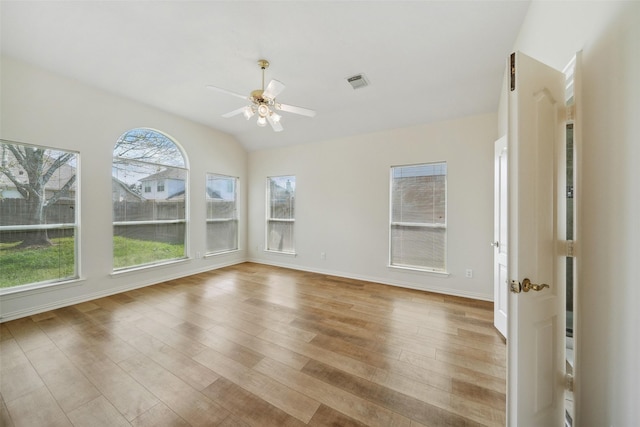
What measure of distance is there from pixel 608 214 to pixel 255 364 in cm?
243

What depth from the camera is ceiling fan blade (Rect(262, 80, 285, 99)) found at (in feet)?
7.47

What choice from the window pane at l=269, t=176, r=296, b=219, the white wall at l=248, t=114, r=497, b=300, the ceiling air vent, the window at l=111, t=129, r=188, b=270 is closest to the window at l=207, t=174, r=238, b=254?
the white wall at l=248, t=114, r=497, b=300

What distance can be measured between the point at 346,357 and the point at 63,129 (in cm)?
448

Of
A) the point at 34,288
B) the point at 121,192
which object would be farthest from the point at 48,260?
the point at 121,192

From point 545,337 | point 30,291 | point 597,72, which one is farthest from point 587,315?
point 30,291

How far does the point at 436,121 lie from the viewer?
372 centimetres

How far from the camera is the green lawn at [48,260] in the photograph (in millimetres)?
2785

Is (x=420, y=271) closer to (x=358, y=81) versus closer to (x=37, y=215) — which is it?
(x=358, y=81)

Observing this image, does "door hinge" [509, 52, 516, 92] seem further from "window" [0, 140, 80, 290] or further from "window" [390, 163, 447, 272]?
"window" [0, 140, 80, 290]

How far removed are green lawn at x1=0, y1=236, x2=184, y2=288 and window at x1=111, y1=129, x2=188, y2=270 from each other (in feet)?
0.05

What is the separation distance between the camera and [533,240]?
117 cm

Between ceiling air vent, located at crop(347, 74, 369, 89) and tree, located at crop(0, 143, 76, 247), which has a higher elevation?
ceiling air vent, located at crop(347, 74, 369, 89)

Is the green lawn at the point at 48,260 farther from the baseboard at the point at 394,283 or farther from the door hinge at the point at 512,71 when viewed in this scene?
the door hinge at the point at 512,71

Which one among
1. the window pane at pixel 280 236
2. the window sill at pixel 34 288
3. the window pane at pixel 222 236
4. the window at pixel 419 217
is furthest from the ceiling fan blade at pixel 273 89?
the window sill at pixel 34 288
